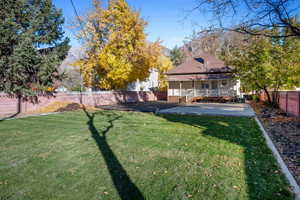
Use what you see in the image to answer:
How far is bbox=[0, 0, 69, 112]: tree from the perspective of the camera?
41.8 ft

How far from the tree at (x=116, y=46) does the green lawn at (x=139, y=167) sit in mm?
13588

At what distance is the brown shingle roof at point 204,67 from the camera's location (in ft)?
73.6

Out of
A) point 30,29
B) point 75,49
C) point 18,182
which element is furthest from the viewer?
point 75,49

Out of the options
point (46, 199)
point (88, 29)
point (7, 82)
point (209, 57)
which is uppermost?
point (88, 29)

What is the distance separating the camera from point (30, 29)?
555 inches

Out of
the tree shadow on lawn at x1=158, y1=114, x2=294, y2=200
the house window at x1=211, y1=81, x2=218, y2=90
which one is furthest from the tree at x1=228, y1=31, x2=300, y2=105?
the tree shadow on lawn at x1=158, y1=114, x2=294, y2=200

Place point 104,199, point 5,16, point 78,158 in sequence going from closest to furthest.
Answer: point 104,199, point 78,158, point 5,16

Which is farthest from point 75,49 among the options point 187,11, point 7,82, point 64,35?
point 187,11

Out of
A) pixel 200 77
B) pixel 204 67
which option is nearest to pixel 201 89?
pixel 200 77

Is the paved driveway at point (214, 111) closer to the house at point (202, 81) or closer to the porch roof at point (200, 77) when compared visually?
the porch roof at point (200, 77)

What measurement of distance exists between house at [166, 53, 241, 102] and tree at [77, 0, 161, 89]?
4.58 m

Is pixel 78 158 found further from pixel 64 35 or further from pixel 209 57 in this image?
pixel 209 57

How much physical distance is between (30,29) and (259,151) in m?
16.1

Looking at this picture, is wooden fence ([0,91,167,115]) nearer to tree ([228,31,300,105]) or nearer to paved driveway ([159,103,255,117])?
paved driveway ([159,103,255,117])
